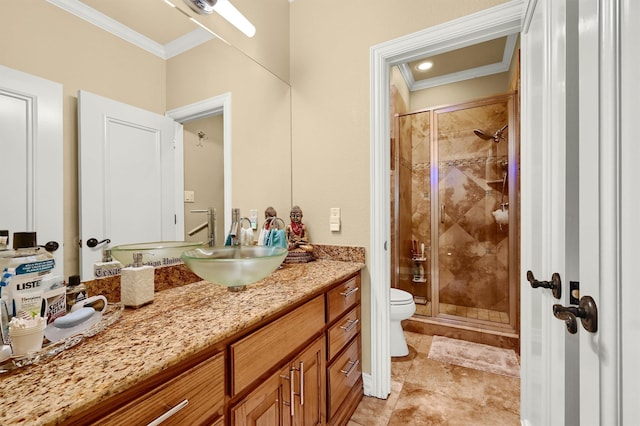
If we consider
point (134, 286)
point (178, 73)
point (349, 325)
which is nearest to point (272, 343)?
point (134, 286)

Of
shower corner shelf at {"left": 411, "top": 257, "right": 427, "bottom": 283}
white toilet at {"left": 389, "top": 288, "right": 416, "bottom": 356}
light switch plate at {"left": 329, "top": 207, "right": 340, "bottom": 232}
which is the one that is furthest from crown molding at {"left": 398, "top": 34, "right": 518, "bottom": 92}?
white toilet at {"left": 389, "top": 288, "right": 416, "bottom": 356}

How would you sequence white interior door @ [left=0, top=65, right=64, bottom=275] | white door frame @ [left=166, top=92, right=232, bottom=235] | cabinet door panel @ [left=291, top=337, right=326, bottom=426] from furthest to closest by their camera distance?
white door frame @ [left=166, top=92, right=232, bottom=235]
cabinet door panel @ [left=291, top=337, right=326, bottom=426]
white interior door @ [left=0, top=65, right=64, bottom=275]

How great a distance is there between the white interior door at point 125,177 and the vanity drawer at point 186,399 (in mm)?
603

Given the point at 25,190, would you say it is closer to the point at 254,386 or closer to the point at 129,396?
the point at 129,396

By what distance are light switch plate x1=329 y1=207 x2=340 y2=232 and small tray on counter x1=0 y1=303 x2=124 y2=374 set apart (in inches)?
48.2

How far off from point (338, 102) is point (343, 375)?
160 centimetres

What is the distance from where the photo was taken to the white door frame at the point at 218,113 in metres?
1.28

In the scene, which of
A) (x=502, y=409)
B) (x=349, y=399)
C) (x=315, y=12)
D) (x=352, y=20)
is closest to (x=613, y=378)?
(x=349, y=399)

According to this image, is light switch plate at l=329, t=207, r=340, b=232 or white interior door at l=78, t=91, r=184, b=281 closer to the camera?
white interior door at l=78, t=91, r=184, b=281

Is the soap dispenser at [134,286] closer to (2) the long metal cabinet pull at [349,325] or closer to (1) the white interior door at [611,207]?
(2) the long metal cabinet pull at [349,325]

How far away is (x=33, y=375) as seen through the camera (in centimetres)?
55

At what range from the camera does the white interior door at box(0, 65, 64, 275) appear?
0.78m

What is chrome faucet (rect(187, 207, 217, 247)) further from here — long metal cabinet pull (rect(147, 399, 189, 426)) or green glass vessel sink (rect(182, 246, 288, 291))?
long metal cabinet pull (rect(147, 399, 189, 426))

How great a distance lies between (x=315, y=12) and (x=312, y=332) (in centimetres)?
200
